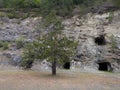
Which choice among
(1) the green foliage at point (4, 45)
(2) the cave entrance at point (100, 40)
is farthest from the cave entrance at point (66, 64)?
(1) the green foliage at point (4, 45)

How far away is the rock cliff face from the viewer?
4144 centimetres

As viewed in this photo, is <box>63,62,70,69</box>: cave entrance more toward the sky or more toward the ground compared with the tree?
more toward the ground

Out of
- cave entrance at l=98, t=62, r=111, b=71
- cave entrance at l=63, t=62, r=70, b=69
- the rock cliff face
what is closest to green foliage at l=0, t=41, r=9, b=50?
the rock cliff face

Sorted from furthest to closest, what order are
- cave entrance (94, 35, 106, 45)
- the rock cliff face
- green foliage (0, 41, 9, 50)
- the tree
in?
1. green foliage (0, 41, 9, 50)
2. cave entrance (94, 35, 106, 45)
3. the rock cliff face
4. the tree

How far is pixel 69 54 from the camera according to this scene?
33.3m

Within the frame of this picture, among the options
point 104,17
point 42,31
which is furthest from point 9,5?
point 104,17

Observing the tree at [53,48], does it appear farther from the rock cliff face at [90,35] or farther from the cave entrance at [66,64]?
the cave entrance at [66,64]

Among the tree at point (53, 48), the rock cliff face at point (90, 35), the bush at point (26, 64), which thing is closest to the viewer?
the tree at point (53, 48)

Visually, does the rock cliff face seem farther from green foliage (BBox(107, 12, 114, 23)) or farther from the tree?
the tree

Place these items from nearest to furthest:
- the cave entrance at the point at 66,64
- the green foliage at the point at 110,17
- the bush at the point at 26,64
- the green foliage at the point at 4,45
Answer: the bush at the point at 26,64, the cave entrance at the point at 66,64, the green foliage at the point at 4,45, the green foliage at the point at 110,17

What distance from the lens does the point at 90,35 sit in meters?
45.3

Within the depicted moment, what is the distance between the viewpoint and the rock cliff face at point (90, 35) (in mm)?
41438

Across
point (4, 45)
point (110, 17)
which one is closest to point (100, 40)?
point (110, 17)

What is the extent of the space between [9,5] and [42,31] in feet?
42.1
